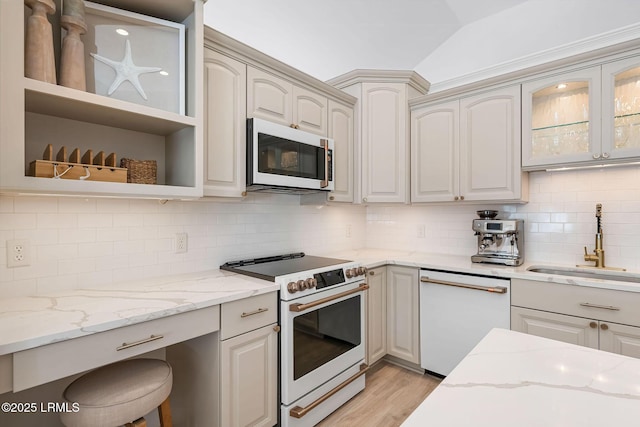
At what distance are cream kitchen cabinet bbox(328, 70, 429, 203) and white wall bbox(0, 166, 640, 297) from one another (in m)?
0.46

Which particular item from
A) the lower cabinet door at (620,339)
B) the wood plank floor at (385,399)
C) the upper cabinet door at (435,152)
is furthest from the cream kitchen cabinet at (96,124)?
the lower cabinet door at (620,339)

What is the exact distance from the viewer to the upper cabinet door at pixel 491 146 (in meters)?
2.37

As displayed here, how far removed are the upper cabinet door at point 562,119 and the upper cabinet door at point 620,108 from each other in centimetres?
4

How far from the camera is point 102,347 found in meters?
1.19

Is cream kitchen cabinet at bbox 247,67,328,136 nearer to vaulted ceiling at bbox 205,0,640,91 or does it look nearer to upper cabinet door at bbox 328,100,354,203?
upper cabinet door at bbox 328,100,354,203

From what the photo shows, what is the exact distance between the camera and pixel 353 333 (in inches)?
89.4

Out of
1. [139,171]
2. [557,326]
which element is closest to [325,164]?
[139,171]

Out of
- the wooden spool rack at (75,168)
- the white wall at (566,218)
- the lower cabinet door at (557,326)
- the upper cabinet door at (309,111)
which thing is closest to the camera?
the wooden spool rack at (75,168)

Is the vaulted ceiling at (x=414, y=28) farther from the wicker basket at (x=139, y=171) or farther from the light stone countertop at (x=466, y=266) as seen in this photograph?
the light stone countertop at (x=466, y=266)

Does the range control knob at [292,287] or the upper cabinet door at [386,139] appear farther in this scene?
the upper cabinet door at [386,139]

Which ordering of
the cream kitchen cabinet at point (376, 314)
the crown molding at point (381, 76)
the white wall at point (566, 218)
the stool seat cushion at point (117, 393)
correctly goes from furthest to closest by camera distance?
1. the crown molding at point (381, 76)
2. the cream kitchen cabinet at point (376, 314)
3. the white wall at point (566, 218)
4. the stool seat cushion at point (117, 393)

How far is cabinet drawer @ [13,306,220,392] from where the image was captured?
1.06 m

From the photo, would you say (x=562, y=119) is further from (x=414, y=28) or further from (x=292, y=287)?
(x=292, y=287)

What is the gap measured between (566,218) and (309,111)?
2.09 m
